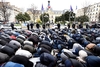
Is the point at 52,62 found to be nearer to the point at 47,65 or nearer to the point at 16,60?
the point at 47,65

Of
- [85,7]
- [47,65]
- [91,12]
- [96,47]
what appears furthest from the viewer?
[91,12]

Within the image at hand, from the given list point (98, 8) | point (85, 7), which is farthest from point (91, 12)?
point (85, 7)

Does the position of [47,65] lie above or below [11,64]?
below

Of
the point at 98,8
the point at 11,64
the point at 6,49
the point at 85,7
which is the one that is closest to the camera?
the point at 11,64

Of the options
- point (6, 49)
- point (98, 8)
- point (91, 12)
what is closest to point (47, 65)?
point (6, 49)

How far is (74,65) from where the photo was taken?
183 inches

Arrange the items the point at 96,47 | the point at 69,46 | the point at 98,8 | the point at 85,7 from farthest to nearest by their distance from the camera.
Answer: the point at 98,8, the point at 85,7, the point at 69,46, the point at 96,47

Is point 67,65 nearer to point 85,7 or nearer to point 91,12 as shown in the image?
point 85,7

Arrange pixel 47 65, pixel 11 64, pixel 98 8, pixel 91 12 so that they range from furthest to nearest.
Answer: pixel 91 12
pixel 98 8
pixel 47 65
pixel 11 64

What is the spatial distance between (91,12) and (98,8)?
23.1 feet

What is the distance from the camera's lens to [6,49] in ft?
21.3

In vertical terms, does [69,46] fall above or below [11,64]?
below

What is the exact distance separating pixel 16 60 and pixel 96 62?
8.72 feet

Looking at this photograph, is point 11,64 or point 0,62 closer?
point 11,64
